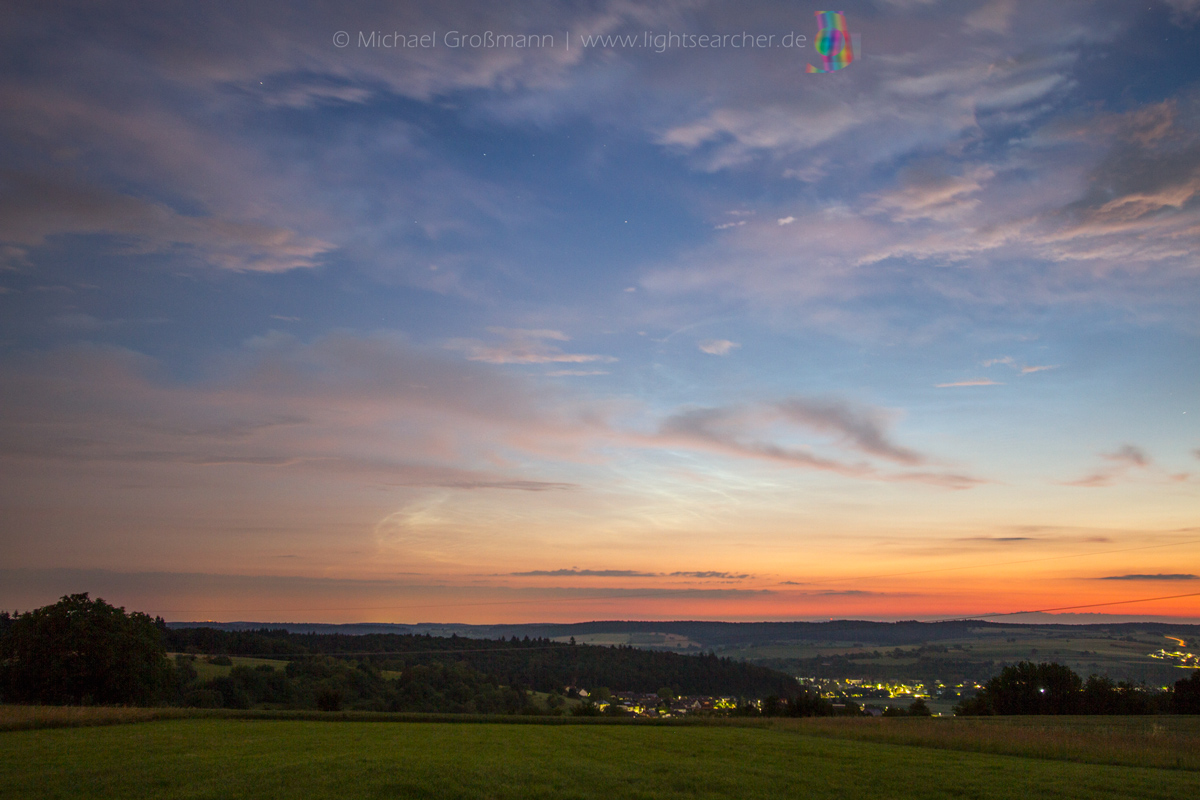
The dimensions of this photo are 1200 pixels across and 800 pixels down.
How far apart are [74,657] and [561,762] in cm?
4956

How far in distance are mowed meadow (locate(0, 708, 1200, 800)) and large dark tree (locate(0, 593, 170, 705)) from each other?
72.2ft

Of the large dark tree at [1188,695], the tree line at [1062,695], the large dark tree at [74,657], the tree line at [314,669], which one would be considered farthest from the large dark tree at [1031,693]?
the large dark tree at [74,657]

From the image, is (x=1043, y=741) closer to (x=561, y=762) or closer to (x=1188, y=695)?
(x=561, y=762)

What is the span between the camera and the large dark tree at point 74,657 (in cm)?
5044

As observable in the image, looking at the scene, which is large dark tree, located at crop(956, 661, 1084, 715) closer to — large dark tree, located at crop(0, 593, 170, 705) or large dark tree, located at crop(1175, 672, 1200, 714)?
large dark tree, located at crop(1175, 672, 1200, 714)

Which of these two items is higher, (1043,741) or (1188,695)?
(1043,741)

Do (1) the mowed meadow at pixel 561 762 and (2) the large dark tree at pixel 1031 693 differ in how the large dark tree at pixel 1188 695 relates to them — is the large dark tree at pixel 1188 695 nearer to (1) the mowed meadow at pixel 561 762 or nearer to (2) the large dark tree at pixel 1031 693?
(2) the large dark tree at pixel 1031 693

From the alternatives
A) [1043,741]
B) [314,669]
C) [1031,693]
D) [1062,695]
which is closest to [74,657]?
[314,669]

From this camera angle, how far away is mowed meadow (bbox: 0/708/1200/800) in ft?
52.4

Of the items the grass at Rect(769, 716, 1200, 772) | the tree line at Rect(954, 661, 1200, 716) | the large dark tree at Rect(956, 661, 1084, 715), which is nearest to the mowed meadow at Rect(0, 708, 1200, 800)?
the grass at Rect(769, 716, 1200, 772)

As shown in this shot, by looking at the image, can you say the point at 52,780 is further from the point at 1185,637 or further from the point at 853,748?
the point at 1185,637

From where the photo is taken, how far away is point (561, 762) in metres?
21.3

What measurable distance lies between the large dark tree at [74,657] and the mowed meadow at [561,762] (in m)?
22.0

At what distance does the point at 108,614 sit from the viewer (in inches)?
2125
